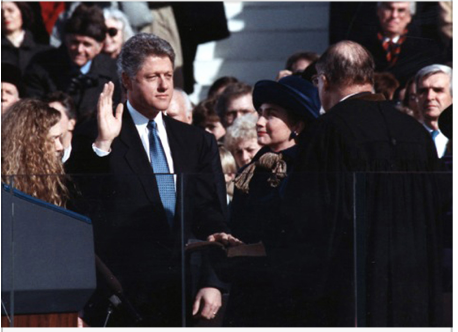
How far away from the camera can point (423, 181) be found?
5.25 m

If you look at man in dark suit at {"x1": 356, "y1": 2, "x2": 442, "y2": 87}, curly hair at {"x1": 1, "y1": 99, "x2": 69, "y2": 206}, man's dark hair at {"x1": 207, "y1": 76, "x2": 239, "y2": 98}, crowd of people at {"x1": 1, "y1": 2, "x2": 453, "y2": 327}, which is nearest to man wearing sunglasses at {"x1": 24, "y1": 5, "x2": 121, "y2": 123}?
man's dark hair at {"x1": 207, "y1": 76, "x2": 239, "y2": 98}

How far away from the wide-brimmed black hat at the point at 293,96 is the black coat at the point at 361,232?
0.58 meters

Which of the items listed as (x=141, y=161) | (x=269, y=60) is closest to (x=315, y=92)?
(x=141, y=161)

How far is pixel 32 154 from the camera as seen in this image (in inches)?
230

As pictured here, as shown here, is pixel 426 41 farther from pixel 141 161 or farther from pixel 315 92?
pixel 141 161

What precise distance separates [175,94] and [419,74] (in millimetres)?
1494

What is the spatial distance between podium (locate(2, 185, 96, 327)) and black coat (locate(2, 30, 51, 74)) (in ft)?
13.4

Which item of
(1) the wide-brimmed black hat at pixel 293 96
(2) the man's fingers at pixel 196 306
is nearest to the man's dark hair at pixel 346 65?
(1) the wide-brimmed black hat at pixel 293 96

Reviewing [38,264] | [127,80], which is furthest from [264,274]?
[127,80]

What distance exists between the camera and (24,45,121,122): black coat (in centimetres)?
870

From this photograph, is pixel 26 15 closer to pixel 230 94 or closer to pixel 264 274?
pixel 230 94

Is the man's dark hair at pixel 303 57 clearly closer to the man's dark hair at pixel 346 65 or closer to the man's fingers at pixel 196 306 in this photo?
the man's dark hair at pixel 346 65

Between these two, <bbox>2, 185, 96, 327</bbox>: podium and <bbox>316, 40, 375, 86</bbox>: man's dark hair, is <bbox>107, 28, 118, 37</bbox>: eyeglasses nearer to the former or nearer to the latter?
<bbox>316, 40, 375, 86</bbox>: man's dark hair

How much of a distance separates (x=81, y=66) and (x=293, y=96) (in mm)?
3274
